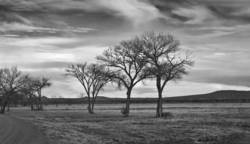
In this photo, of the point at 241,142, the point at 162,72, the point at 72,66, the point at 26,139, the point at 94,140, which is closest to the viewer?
the point at 26,139

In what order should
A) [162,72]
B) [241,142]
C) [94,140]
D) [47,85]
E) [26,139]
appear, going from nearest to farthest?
1. [26,139]
2. [94,140]
3. [241,142]
4. [162,72]
5. [47,85]

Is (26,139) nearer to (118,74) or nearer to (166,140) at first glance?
(166,140)

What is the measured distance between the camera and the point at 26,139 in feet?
63.0

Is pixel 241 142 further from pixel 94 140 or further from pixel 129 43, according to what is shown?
pixel 129 43

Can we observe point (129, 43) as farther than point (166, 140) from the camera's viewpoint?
Yes

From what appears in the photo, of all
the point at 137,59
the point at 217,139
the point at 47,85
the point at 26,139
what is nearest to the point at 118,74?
the point at 137,59

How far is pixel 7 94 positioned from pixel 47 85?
25.7 meters

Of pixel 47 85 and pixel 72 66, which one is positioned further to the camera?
pixel 47 85

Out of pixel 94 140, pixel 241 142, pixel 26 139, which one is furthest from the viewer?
pixel 241 142

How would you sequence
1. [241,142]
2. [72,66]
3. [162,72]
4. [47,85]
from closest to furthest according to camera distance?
1. [241,142]
2. [162,72]
3. [72,66]
4. [47,85]

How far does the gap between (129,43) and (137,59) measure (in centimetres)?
335

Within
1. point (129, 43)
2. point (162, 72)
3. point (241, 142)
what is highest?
point (129, 43)

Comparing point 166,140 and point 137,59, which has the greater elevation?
point 137,59

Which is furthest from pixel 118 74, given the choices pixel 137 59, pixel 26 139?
pixel 26 139
